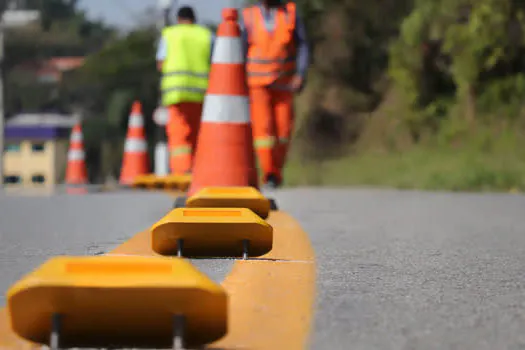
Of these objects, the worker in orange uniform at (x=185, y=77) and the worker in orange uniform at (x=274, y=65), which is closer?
the worker in orange uniform at (x=274, y=65)

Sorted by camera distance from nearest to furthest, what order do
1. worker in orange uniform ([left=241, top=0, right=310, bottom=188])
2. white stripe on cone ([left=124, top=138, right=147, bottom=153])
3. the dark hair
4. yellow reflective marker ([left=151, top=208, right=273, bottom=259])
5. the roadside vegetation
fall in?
yellow reflective marker ([left=151, top=208, right=273, bottom=259])
worker in orange uniform ([left=241, top=0, right=310, bottom=188])
the dark hair
the roadside vegetation
white stripe on cone ([left=124, top=138, right=147, bottom=153])

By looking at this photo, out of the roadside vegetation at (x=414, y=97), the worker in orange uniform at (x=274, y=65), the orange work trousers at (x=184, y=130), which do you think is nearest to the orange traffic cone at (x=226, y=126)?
the worker in orange uniform at (x=274, y=65)

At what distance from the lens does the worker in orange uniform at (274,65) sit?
36.5ft

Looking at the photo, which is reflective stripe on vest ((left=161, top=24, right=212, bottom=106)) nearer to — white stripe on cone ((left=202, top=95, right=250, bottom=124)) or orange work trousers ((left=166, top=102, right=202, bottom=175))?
orange work trousers ((left=166, top=102, right=202, bottom=175))

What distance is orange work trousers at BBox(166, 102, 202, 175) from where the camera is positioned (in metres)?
11.8

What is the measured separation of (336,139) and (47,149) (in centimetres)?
576

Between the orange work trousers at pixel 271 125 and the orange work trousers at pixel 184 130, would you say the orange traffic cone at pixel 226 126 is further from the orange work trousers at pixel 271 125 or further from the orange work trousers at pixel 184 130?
the orange work trousers at pixel 184 130

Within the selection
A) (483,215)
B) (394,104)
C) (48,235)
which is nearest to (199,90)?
(483,215)

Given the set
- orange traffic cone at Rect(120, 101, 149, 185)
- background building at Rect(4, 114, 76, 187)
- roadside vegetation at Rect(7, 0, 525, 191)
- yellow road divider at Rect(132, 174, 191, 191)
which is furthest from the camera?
background building at Rect(4, 114, 76, 187)

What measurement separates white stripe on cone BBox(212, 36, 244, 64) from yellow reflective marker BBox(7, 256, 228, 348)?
594 centimetres

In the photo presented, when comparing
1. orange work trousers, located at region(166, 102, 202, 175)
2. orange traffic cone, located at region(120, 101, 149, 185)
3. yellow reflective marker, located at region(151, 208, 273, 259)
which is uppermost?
yellow reflective marker, located at region(151, 208, 273, 259)

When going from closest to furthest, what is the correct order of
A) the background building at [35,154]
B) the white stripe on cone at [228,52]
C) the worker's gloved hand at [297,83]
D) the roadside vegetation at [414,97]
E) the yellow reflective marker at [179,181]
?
the white stripe on cone at [228,52]
the worker's gloved hand at [297,83]
the yellow reflective marker at [179,181]
the roadside vegetation at [414,97]
the background building at [35,154]

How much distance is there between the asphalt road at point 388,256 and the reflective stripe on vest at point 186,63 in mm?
→ 1352

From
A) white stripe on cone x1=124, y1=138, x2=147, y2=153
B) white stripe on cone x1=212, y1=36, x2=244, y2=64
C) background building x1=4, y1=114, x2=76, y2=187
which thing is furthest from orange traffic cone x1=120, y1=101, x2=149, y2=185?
white stripe on cone x1=212, y1=36, x2=244, y2=64
